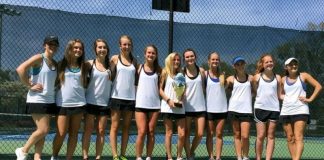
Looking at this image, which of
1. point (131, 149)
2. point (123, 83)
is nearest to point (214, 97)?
point (123, 83)

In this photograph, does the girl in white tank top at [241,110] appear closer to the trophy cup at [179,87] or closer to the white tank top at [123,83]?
the trophy cup at [179,87]

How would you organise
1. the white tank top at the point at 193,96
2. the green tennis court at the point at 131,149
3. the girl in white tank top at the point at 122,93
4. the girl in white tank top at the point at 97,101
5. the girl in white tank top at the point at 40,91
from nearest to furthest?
the girl in white tank top at the point at 40,91 < the girl in white tank top at the point at 97,101 < the girl in white tank top at the point at 122,93 < the white tank top at the point at 193,96 < the green tennis court at the point at 131,149

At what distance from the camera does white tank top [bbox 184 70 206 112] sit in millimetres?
7469

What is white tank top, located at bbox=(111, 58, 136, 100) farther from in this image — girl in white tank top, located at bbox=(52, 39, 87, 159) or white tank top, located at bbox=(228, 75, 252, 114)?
white tank top, located at bbox=(228, 75, 252, 114)

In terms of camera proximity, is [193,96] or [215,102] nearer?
[193,96]

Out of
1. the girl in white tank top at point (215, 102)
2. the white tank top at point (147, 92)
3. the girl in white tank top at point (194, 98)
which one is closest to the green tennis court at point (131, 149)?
the girl in white tank top at point (215, 102)

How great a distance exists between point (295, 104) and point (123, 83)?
91.9 inches

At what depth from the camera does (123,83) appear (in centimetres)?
712

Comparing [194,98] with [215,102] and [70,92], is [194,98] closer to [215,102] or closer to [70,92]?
[215,102]

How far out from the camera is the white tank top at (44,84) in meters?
6.51

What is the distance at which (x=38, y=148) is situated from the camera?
671 cm

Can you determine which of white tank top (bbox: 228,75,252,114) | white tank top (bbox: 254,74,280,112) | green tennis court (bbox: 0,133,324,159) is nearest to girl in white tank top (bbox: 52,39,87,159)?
green tennis court (bbox: 0,133,324,159)

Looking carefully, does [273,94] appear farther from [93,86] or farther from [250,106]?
[93,86]

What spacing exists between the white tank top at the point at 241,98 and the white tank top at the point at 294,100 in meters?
0.48
